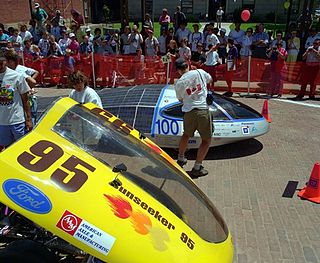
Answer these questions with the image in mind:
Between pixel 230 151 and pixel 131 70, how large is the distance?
19.6ft

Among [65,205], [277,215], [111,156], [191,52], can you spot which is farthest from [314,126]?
[65,205]

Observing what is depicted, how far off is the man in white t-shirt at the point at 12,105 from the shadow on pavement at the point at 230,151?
2850 mm

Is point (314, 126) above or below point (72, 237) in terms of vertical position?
below

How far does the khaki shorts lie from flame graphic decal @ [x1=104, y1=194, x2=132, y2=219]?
3.22 meters

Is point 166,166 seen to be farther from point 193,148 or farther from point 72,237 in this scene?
point 193,148

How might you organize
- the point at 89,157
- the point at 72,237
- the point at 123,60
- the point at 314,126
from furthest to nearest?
the point at 123,60 < the point at 314,126 < the point at 89,157 < the point at 72,237

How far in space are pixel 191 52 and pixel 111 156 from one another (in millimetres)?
9961

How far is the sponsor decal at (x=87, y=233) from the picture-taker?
243 cm

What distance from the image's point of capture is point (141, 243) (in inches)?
97.9

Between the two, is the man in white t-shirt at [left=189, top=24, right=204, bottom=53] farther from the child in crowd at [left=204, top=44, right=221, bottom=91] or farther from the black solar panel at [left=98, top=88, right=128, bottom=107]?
the black solar panel at [left=98, top=88, right=128, bottom=107]

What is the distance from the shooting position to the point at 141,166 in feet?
10.1

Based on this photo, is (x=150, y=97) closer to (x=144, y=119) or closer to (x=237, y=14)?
(x=144, y=119)

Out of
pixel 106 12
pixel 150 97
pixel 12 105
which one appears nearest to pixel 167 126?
pixel 150 97

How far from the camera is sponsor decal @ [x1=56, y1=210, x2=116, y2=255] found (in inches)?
95.5
